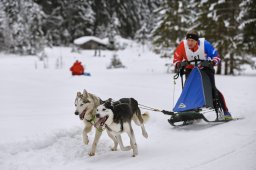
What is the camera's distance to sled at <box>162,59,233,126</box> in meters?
7.13

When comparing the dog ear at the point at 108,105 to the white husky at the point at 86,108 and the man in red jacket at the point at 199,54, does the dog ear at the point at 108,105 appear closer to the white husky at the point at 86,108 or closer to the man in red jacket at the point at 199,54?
the white husky at the point at 86,108

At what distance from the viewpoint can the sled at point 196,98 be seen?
713 centimetres

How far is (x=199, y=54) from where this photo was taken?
7.43 m

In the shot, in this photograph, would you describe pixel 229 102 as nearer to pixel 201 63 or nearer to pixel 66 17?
pixel 201 63

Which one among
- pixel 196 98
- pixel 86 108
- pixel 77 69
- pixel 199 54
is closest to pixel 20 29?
pixel 77 69

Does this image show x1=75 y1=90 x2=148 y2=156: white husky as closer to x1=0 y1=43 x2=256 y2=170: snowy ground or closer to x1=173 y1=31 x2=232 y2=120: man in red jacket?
x1=0 y1=43 x2=256 y2=170: snowy ground

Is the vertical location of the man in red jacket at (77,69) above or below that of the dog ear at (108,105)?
above

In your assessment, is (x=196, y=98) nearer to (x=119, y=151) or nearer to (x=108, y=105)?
(x=119, y=151)

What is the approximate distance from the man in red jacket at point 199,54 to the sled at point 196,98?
10 cm

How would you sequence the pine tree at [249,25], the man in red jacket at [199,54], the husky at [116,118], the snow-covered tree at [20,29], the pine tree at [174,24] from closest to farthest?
1. the husky at [116,118]
2. the man in red jacket at [199,54]
3. the pine tree at [249,25]
4. the pine tree at [174,24]
5. the snow-covered tree at [20,29]

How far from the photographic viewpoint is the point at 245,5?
→ 21.0m

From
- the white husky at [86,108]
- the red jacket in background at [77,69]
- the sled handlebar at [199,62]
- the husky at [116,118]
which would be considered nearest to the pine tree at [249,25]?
the red jacket in background at [77,69]

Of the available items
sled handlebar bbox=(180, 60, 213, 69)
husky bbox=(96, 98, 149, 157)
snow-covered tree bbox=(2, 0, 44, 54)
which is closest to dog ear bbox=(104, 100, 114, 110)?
husky bbox=(96, 98, 149, 157)

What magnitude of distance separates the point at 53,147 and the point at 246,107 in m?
5.74
